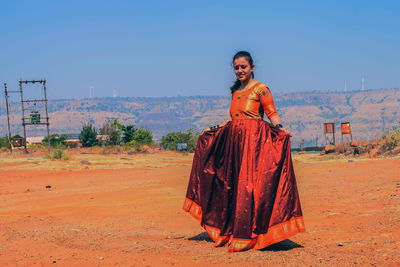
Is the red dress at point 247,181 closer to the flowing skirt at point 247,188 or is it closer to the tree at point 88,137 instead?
the flowing skirt at point 247,188

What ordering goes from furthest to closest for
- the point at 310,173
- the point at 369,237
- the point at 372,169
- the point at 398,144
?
1. the point at 398,144
2. the point at 310,173
3. the point at 372,169
4. the point at 369,237

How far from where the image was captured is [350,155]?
25.8 m

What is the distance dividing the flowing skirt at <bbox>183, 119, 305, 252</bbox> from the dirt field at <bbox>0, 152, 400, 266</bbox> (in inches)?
9.3

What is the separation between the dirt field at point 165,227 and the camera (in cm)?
575

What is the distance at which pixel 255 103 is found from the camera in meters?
6.43

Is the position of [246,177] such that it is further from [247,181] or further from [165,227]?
[165,227]

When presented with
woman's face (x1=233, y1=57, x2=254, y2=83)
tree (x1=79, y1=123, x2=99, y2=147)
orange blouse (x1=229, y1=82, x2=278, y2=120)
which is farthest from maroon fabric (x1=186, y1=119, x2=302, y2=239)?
tree (x1=79, y1=123, x2=99, y2=147)

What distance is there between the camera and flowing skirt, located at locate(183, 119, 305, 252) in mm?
5988

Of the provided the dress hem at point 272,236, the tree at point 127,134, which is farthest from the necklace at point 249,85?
the tree at point 127,134

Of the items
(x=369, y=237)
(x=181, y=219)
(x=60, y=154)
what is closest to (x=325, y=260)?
(x=369, y=237)

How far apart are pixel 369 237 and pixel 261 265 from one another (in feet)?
5.96

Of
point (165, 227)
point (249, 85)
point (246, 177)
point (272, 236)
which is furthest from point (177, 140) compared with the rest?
point (272, 236)

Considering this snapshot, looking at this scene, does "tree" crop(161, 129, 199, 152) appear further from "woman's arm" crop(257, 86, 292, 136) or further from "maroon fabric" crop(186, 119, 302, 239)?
"woman's arm" crop(257, 86, 292, 136)

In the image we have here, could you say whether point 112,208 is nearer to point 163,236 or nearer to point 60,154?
point 163,236
